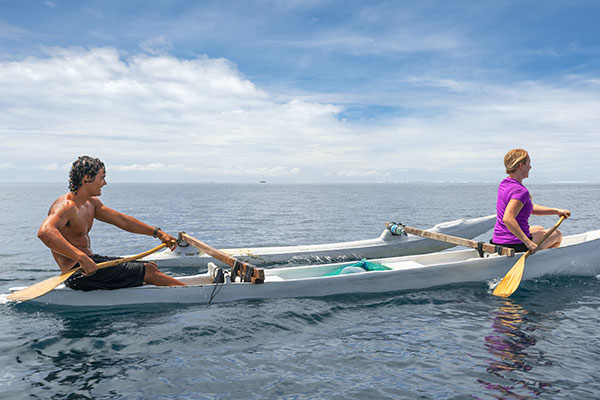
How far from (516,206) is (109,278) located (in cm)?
721

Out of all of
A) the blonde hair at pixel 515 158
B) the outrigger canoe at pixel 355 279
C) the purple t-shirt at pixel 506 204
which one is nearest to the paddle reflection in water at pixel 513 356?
the outrigger canoe at pixel 355 279

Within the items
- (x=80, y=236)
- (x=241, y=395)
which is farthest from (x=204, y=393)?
(x=80, y=236)

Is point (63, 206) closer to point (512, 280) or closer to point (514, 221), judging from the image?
point (514, 221)

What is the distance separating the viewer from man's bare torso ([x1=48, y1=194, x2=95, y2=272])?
611 cm

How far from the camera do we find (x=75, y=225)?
6270mm

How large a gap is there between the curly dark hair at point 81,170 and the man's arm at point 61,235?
0.28 metres

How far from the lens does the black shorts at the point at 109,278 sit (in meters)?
6.77

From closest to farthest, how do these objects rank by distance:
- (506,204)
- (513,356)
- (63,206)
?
(513,356) < (63,206) < (506,204)

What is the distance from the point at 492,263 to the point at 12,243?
19801mm

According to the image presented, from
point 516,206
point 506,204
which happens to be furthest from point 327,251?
point 516,206

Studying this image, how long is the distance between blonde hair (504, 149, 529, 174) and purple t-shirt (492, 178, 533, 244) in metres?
0.28

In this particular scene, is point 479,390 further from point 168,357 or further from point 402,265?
point 402,265

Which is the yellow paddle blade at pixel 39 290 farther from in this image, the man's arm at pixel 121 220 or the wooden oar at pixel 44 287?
the man's arm at pixel 121 220

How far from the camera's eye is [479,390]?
4809 millimetres
